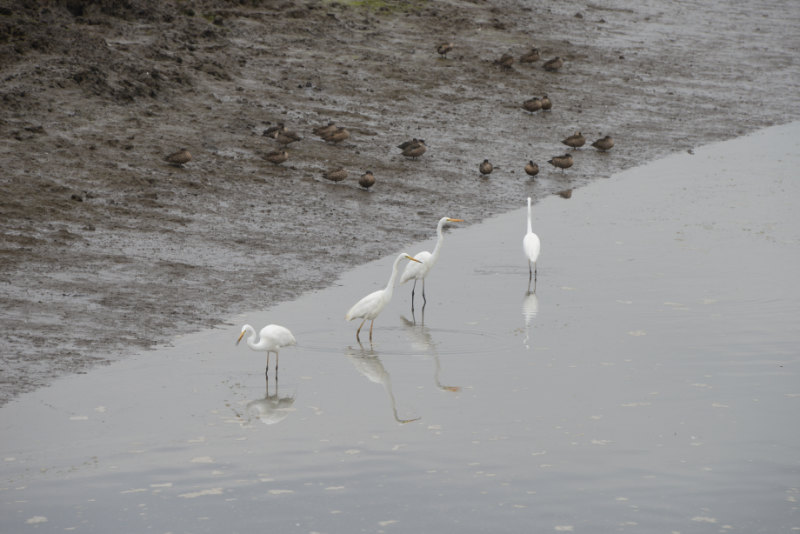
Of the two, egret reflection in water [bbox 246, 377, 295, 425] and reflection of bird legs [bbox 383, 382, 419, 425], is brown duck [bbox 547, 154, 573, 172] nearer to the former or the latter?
reflection of bird legs [bbox 383, 382, 419, 425]

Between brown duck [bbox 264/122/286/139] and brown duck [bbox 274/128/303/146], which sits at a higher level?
brown duck [bbox 264/122/286/139]

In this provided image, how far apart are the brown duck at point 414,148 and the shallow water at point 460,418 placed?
5.45 metres

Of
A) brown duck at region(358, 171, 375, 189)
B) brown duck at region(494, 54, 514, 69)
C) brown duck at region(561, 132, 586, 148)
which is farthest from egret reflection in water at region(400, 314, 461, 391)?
brown duck at region(494, 54, 514, 69)

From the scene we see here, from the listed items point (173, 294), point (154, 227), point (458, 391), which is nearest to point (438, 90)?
point (154, 227)

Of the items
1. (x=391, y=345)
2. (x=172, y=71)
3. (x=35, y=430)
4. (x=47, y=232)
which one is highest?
(x=172, y=71)

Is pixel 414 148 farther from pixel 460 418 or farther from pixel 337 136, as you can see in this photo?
pixel 460 418

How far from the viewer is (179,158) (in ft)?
62.8

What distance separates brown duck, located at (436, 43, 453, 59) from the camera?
1105 inches

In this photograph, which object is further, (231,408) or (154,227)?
(154,227)

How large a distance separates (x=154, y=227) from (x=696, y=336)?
811cm

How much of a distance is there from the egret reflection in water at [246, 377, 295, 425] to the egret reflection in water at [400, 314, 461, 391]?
5.24 ft

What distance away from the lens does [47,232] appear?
16.0 metres

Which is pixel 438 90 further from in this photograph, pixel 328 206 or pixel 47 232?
pixel 47 232

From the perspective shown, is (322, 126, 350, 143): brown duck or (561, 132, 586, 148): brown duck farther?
(561, 132, 586, 148): brown duck
